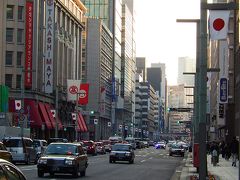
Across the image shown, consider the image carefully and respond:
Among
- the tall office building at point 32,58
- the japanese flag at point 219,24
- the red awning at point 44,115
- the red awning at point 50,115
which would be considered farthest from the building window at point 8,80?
the japanese flag at point 219,24

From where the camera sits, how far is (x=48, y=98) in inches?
3209

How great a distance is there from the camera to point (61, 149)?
91.5ft

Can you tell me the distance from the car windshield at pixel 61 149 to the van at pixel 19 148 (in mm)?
10969

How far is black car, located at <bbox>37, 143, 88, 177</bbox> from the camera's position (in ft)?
87.3

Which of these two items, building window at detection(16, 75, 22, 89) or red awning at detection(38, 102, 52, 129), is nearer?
building window at detection(16, 75, 22, 89)

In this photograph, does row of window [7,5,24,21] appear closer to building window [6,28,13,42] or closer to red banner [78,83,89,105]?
building window [6,28,13,42]

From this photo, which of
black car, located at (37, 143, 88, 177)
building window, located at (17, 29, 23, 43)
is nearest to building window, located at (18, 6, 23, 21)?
building window, located at (17, 29, 23, 43)

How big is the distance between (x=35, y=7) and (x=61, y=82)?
1607 centimetres

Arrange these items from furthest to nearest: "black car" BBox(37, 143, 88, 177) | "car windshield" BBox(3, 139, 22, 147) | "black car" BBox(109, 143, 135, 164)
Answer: "black car" BBox(109, 143, 135, 164) → "car windshield" BBox(3, 139, 22, 147) → "black car" BBox(37, 143, 88, 177)

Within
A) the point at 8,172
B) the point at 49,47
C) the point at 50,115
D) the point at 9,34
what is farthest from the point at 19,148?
the point at 50,115

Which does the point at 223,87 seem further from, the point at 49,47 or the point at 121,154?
the point at 49,47

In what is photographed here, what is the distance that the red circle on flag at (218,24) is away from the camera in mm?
14757

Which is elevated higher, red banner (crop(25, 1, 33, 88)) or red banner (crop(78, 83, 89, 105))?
red banner (crop(25, 1, 33, 88))

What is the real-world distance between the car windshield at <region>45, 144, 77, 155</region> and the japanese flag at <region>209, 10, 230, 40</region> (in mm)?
14127
